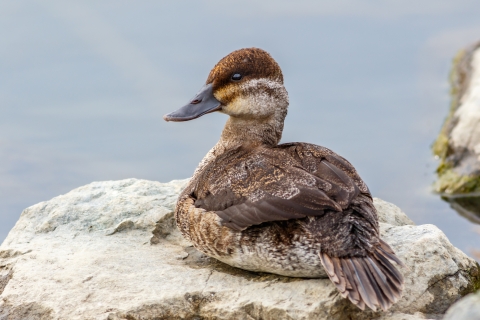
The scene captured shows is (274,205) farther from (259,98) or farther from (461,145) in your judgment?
(461,145)

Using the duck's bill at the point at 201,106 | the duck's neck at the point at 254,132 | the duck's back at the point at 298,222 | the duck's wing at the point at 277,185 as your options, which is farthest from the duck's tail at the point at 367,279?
the duck's bill at the point at 201,106

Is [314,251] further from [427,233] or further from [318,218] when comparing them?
[427,233]

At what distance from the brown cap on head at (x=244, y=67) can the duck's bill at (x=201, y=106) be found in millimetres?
88

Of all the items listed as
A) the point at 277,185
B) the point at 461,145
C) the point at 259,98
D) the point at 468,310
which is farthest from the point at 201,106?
the point at 461,145

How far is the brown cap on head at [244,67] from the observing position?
6.23 metres

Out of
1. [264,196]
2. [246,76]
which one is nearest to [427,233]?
[264,196]

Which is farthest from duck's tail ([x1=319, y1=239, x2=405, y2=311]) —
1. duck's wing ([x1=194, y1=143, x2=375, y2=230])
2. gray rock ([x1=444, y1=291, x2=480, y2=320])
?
gray rock ([x1=444, y1=291, x2=480, y2=320])

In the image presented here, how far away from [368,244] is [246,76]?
1788 millimetres

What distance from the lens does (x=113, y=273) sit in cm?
580

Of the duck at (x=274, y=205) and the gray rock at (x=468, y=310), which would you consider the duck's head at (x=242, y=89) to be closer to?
the duck at (x=274, y=205)

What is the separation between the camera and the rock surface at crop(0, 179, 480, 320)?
5.29m

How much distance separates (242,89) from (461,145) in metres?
3.82

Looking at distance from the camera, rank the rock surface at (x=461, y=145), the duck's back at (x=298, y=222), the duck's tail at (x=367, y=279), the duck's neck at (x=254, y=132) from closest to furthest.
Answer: the duck's tail at (x=367, y=279), the duck's back at (x=298, y=222), the duck's neck at (x=254, y=132), the rock surface at (x=461, y=145)

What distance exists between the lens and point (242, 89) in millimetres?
6262
